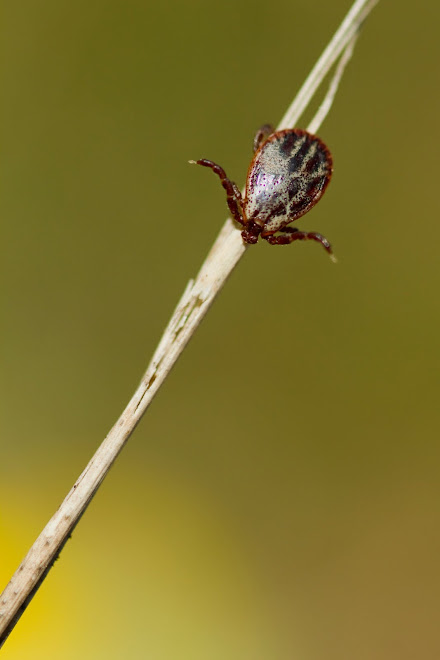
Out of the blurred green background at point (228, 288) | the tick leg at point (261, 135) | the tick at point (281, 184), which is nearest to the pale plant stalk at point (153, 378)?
the tick at point (281, 184)

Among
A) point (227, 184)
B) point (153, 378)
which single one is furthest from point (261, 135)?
point (153, 378)

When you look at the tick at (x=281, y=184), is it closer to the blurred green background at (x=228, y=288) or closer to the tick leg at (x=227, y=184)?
the tick leg at (x=227, y=184)

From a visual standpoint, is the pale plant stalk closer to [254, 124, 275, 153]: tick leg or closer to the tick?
the tick

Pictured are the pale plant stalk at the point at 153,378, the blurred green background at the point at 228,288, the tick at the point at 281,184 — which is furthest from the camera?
the blurred green background at the point at 228,288

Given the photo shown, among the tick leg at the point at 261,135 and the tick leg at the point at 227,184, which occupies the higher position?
the tick leg at the point at 261,135

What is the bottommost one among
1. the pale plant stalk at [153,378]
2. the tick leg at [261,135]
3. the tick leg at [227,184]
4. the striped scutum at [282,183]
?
the pale plant stalk at [153,378]

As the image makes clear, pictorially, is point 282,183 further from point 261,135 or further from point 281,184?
point 261,135
